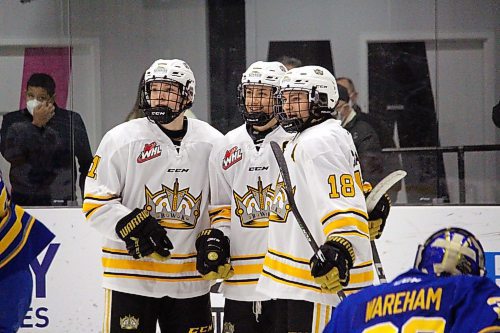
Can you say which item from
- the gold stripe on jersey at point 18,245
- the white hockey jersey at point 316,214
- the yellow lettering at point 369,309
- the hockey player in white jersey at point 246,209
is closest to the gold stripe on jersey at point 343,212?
the white hockey jersey at point 316,214

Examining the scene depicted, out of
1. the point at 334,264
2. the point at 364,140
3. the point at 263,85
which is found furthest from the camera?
the point at 364,140

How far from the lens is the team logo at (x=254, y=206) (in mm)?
3760

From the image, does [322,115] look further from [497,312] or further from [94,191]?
[497,312]

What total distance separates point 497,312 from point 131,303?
1.86 metres

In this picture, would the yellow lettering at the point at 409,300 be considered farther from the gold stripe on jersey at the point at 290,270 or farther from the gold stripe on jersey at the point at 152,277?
the gold stripe on jersey at the point at 152,277

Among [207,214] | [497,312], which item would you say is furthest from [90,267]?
[497,312]

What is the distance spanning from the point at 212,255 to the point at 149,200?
288mm

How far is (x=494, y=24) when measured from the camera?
16.9 ft

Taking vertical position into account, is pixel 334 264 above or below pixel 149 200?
below

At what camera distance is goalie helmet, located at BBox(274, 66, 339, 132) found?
3.41 metres

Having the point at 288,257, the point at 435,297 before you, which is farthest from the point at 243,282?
the point at 435,297

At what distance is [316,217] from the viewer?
326 cm

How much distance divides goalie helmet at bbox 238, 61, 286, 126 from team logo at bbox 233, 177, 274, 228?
0.21 meters

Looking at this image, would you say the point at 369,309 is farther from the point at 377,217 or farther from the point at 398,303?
the point at 377,217
